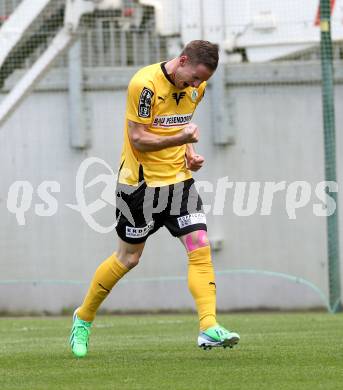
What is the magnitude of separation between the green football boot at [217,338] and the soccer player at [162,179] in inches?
2.7

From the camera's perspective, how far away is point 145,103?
6.71m

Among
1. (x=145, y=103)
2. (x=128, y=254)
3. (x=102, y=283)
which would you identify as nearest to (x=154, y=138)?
(x=145, y=103)

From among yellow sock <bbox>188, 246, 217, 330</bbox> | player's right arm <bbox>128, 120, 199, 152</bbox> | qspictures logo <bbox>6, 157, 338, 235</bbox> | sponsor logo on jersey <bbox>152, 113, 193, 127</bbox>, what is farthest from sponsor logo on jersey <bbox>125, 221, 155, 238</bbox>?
qspictures logo <bbox>6, 157, 338, 235</bbox>

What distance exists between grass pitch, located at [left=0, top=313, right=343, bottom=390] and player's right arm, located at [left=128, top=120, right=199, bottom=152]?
126 cm

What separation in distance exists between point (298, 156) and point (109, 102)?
240 cm

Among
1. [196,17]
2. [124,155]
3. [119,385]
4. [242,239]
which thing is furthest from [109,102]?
[119,385]

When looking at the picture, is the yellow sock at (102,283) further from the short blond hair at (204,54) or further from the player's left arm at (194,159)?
the short blond hair at (204,54)

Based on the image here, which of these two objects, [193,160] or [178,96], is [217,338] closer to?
[193,160]

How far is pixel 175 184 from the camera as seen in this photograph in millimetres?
6910

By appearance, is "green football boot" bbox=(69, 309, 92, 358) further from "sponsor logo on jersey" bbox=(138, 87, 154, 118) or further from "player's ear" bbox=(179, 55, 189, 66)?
"player's ear" bbox=(179, 55, 189, 66)

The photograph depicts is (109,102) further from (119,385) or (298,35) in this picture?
(119,385)

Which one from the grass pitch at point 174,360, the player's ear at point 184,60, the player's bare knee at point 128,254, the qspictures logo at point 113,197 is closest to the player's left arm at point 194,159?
the player's ear at point 184,60

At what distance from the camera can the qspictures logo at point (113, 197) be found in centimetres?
1343

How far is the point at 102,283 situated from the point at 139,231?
44cm
